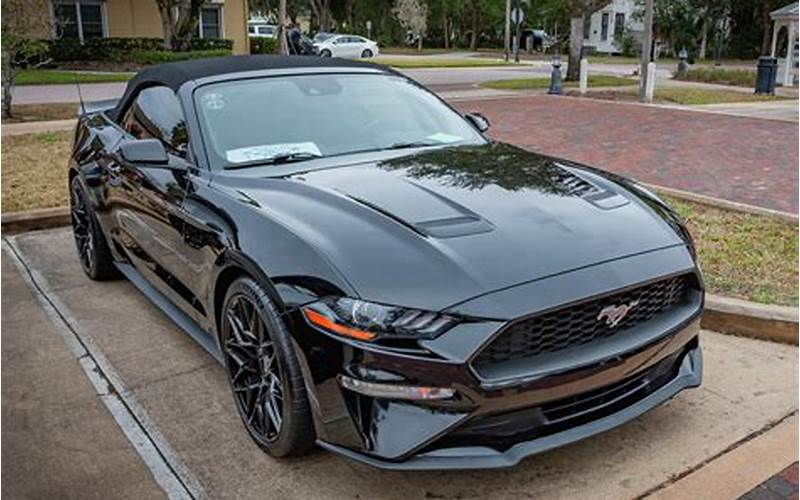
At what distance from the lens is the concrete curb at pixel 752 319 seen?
4148 millimetres

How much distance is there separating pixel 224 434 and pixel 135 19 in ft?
94.9

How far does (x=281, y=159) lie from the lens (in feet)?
12.2

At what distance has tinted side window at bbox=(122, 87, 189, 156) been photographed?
13.0ft

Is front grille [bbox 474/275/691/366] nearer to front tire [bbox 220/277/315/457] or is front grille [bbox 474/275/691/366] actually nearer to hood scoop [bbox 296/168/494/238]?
hood scoop [bbox 296/168/494/238]

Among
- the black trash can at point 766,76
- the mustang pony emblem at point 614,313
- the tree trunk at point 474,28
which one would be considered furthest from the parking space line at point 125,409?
the tree trunk at point 474,28

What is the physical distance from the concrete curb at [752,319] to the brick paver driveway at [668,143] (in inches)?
113

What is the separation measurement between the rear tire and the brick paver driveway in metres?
5.40

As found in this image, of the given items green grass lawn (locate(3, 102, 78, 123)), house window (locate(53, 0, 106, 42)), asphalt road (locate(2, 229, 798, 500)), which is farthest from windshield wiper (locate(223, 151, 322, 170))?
house window (locate(53, 0, 106, 42))

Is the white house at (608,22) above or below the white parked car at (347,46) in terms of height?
above

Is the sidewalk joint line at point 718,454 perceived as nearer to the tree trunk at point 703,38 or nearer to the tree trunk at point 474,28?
the tree trunk at point 703,38

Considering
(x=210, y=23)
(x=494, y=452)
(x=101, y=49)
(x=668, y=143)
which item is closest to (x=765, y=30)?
(x=210, y=23)

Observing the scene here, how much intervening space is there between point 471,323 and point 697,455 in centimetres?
130

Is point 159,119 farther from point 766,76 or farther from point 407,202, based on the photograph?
point 766,76

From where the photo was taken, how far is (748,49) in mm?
46375
